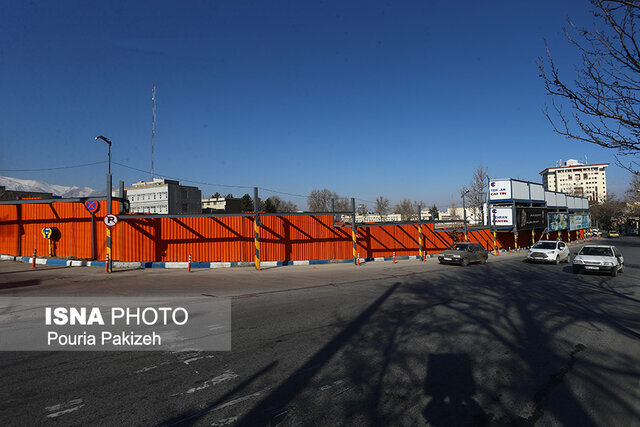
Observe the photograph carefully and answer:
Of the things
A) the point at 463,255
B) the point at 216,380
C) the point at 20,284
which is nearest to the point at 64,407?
the point at 216,380

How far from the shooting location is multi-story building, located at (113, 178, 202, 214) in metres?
74.2

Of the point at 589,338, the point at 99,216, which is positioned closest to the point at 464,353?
the point at 589,338

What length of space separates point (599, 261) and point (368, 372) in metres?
16.8

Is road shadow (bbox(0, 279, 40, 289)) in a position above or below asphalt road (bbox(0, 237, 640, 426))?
above

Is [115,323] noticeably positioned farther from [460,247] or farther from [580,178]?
[580,178]

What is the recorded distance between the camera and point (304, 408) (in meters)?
4.26

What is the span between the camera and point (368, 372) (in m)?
5.38

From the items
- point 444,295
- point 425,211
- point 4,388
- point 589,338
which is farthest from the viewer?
point 425,211

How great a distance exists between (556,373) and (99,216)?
22814mm

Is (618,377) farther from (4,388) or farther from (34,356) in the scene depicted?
(34,356)

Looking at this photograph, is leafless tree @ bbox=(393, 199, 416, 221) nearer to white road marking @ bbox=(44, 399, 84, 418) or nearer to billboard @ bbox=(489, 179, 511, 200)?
billboard @ bbox=(489, 179, 511, 200)

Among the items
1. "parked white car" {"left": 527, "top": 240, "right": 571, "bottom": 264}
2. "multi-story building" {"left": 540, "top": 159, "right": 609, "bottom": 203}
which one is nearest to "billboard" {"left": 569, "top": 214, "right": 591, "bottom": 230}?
"parked white car" {"left": 527, "top": 240, "right": 571, "bottom": 264}

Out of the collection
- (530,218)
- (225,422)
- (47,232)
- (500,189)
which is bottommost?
(225,422)

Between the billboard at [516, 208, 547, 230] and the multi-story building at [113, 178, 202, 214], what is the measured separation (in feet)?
200
